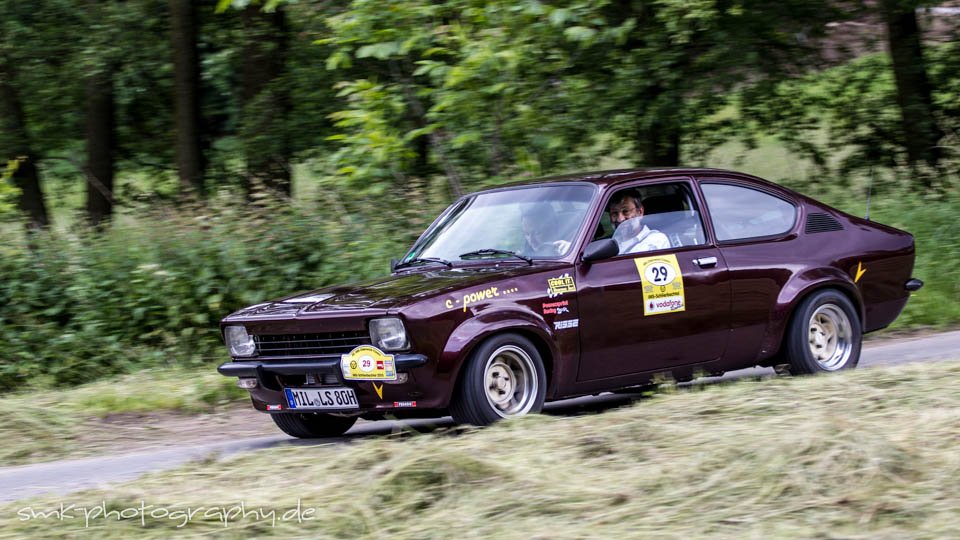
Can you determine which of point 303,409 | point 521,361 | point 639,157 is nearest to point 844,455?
point 521,361

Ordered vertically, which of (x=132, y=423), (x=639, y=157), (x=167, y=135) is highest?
(x=167, y=135)

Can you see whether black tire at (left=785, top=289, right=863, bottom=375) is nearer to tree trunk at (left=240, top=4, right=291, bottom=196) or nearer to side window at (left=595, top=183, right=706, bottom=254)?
side window at (left=595, top=183, right=706, bottom=254)

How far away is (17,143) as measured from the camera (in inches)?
752

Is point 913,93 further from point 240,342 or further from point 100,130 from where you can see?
point 240,342

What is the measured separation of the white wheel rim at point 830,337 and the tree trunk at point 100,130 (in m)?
13.1

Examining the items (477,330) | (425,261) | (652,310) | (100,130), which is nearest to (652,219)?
(652,310)

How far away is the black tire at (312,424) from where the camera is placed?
8.12m

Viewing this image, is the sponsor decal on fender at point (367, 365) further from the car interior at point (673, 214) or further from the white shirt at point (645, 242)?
the car interior at point (673, 214)

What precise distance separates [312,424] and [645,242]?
2519mm

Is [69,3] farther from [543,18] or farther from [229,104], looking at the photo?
[543,18]

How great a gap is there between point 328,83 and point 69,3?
13.4 feet

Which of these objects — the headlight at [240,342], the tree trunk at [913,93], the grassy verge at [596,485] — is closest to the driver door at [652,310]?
the grassy verge at [596,485]

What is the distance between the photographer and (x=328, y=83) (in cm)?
1955

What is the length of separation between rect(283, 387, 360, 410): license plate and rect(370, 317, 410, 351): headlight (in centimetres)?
35
